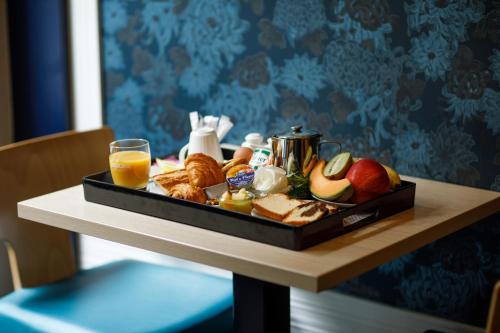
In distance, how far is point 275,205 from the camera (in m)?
1.68

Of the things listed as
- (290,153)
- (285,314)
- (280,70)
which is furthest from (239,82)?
(285,314)

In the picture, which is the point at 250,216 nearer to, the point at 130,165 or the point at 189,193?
the point at 189,193

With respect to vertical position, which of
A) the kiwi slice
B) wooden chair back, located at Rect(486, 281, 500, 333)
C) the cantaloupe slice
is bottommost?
wooden chair back, located at Rect(486, 281, 500, 333)

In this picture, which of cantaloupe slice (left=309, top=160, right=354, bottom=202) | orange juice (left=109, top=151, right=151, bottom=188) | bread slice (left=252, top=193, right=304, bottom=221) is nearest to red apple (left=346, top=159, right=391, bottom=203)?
cantaloupe slice (left=309, top=160, right=354, bottom=202)

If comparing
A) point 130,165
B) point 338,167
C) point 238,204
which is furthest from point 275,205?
point 130,165

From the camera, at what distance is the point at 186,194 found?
175cm

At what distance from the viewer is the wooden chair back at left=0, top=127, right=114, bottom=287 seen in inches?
84.4

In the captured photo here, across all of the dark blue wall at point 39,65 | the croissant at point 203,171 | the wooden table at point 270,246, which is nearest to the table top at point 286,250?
the wooden table at point 270,246

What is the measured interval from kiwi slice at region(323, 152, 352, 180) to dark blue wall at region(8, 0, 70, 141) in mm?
1328

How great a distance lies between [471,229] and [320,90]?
552mm

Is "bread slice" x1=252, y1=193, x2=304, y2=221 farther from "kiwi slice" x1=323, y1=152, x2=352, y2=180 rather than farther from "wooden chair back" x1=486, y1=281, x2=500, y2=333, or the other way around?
"wooden chair back" x1=486, y1=281, x2=500, y2=333

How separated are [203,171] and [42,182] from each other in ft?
1.95

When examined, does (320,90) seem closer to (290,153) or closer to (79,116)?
(290,153)

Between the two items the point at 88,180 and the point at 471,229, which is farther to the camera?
the point at 471,229
